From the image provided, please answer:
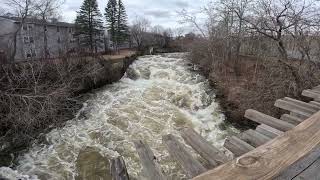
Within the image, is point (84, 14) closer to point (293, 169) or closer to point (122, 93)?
point (122, 93)

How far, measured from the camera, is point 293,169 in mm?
1085

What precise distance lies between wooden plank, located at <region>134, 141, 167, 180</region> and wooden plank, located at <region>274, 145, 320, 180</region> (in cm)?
56

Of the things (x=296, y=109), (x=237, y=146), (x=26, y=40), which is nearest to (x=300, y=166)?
(x=237, y=146)

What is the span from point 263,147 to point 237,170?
290mm

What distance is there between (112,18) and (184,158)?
119 feet

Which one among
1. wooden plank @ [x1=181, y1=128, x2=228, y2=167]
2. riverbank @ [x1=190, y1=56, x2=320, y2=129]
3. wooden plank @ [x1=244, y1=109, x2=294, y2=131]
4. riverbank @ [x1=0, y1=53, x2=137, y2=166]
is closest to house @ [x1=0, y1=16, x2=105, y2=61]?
riverbank @ [x1=0, y1=53, x2=137, y2=166]

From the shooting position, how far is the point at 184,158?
1395 millimetres

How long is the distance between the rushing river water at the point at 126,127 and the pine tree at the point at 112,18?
70.7 feet

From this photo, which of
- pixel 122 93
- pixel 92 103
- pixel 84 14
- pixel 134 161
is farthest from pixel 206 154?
pixel 84 14

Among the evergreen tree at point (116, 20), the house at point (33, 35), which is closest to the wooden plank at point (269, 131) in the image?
the house at point (33, 35)

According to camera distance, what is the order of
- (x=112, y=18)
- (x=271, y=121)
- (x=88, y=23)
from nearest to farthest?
(x=271, y=121), (x=88, y=23), (x=112, y=18)

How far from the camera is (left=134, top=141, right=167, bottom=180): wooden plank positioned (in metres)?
1.25

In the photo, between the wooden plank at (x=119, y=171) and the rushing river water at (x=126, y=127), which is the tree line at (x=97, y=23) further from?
the wooden plank at (x=119, y=171)

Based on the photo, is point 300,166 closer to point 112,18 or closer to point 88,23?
point 88,23
